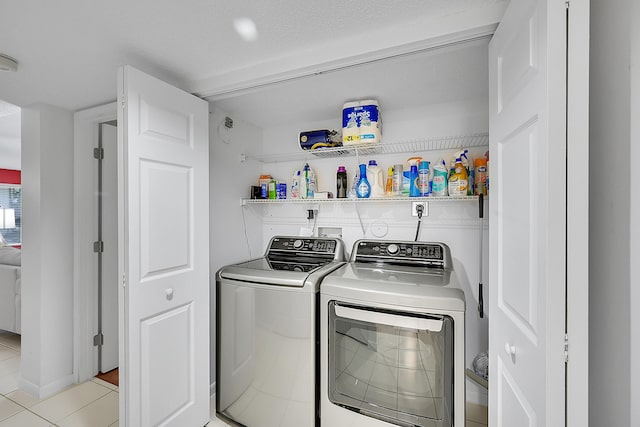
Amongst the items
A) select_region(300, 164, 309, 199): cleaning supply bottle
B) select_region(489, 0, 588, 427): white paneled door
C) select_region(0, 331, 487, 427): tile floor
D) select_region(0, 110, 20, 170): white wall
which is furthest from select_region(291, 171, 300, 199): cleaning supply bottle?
select_region(0, 110, 20, 170): white wall

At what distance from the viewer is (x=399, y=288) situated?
53.8 inches

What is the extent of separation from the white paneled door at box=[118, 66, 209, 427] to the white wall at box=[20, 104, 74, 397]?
1277mm

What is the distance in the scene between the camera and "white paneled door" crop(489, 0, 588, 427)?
68 cm

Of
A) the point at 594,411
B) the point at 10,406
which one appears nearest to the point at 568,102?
the point at 594,411

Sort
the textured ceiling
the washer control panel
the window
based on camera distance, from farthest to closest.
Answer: the window, the washer control panel, the textured ceiling

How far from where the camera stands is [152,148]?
55.4 inches

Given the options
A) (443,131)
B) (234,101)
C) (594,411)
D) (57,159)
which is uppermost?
(234,101)

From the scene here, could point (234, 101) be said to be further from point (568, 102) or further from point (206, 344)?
point (568, 102)

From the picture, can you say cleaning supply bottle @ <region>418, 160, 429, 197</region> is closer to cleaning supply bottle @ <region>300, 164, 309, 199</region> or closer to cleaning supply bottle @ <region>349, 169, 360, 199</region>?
cleaning supply bottle @ <region>349, 169, 360, 199</region>

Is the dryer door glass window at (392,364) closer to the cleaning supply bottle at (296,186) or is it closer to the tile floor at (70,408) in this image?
the tile floor at (70,408)

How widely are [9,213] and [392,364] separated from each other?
8.24 metres

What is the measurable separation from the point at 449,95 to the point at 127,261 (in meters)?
2.08

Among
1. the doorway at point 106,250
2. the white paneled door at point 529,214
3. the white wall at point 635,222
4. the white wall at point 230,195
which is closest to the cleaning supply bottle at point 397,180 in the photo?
the white paneled door at point 529,214

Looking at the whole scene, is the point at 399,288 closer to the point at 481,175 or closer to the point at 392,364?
the point at 392,364
